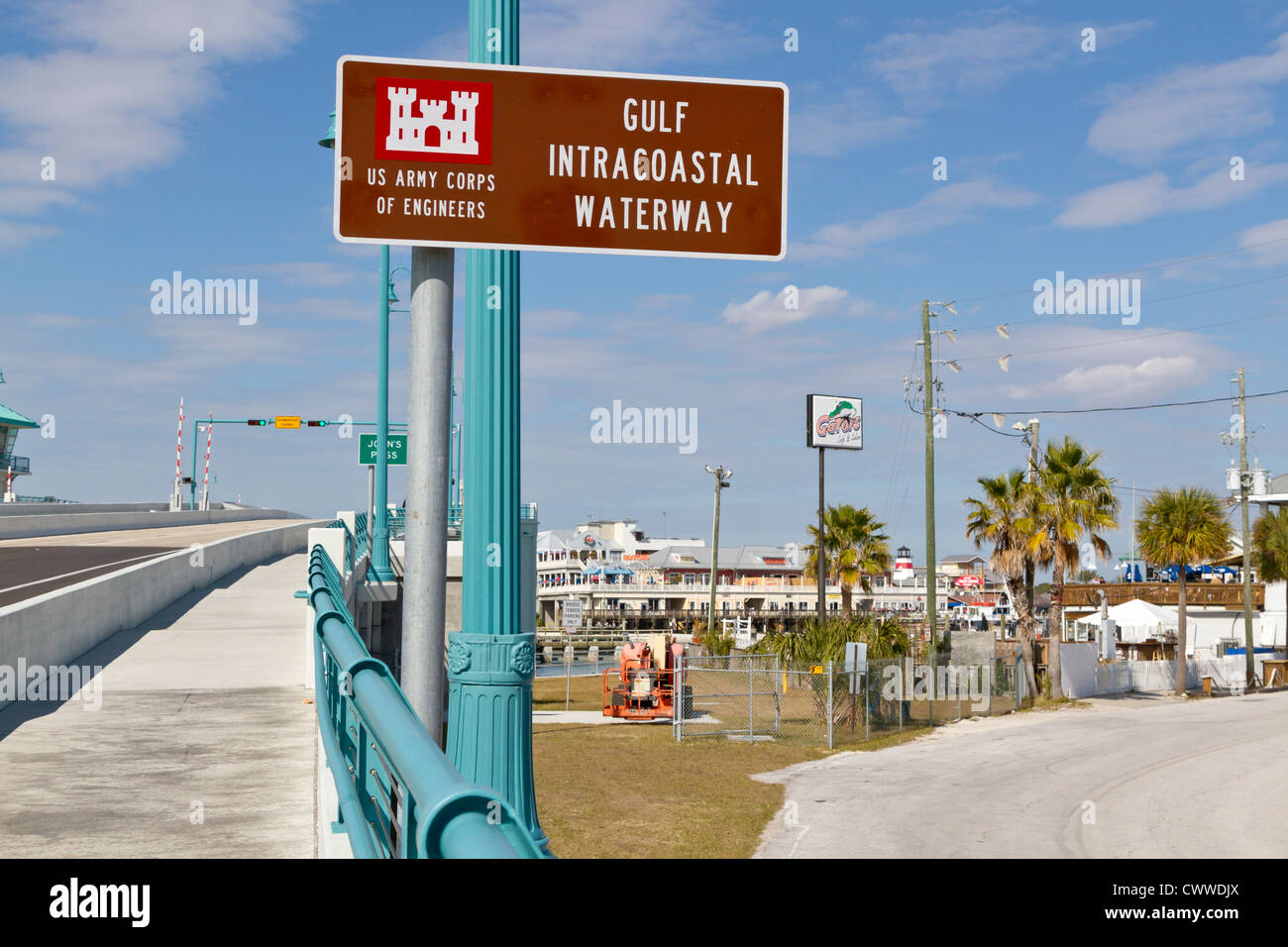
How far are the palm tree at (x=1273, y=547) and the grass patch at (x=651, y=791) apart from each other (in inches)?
1498

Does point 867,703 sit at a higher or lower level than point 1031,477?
lower

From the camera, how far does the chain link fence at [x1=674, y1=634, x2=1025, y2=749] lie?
97.6 ft

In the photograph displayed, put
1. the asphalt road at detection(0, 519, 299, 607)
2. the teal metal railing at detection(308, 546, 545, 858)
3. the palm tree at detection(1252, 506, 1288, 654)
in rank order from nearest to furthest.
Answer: the teal metal railing at detection(308, 546, 545, 858)
the asphalt road at detection(0, 519, 299, 607)
the palm tree at detection(1252, 506, 1288, 654)

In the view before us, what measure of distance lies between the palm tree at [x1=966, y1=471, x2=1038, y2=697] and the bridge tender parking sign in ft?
121

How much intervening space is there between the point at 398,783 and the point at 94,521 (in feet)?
163

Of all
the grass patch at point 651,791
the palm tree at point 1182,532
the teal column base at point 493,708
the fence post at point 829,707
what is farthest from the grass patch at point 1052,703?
the teal column base at point 493,708

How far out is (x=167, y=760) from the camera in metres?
8.73

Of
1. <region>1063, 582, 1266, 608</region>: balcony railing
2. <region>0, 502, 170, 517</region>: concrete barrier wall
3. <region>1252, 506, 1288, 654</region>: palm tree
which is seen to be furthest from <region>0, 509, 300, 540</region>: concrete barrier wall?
<region>1252, 506, 1288, 654</region>: palm tree

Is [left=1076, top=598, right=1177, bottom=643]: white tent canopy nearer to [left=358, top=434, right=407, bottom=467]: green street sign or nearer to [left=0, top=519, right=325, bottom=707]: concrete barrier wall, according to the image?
[left=358, top=434, right=407, bottom=467]: green street sign

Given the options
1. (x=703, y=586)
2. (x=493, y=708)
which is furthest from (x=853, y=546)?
(x=703, y=586)

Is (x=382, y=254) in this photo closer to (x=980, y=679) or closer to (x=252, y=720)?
(x=252, y=720)

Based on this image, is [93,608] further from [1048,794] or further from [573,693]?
[573,693]

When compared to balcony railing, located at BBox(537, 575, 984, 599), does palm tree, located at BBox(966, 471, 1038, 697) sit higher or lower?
higher
